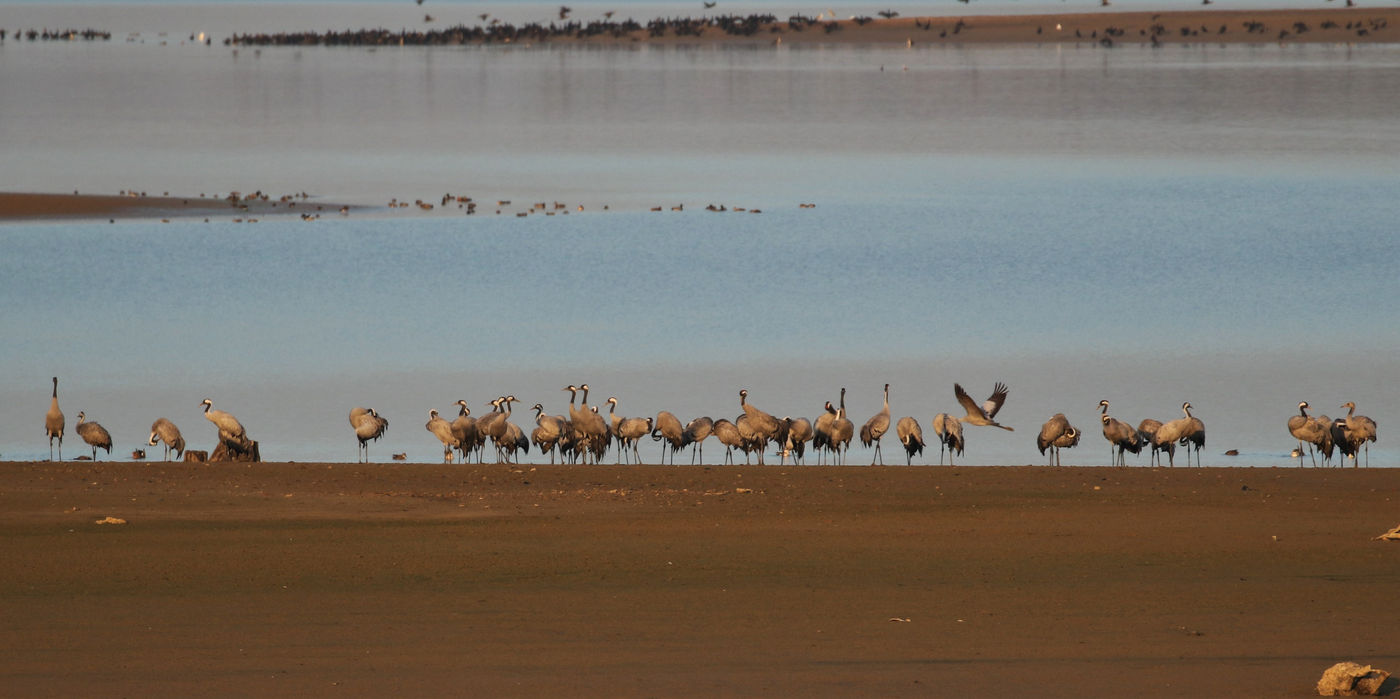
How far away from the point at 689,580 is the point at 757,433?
20.9 feet

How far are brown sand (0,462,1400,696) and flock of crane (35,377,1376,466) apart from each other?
1373mm

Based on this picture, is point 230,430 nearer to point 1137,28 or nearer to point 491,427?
point 491,427

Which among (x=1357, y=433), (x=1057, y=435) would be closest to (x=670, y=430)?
(x=1057, y=435)

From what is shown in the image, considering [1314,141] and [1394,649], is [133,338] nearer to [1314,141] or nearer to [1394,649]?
[1394,649]

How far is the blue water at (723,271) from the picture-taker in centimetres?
2184

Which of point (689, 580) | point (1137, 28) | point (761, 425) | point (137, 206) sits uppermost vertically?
point (1137, 28)

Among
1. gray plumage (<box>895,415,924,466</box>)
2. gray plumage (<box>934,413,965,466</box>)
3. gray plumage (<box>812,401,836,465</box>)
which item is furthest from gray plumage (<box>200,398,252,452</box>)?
gray plumage (<box>934,413,965,466</box>)

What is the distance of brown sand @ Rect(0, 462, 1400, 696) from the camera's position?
942cm

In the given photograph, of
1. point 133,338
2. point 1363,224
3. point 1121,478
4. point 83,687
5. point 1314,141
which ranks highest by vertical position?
point 1314,141

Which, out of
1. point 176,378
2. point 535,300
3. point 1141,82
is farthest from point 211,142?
point 1141,82

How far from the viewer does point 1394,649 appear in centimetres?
982

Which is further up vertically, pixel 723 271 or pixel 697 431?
pixel 723 271

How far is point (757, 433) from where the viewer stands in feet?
59.1

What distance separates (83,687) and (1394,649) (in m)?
6.54
